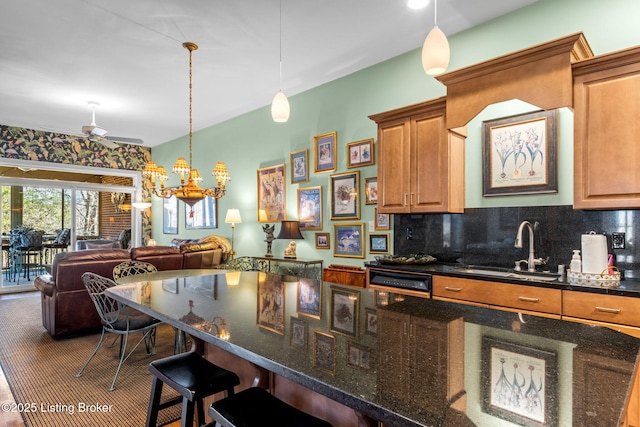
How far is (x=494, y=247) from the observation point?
3.08m

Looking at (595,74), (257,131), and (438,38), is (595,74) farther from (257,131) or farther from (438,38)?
(257,131)

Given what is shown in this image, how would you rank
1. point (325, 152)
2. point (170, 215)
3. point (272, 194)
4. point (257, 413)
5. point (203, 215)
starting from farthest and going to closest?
point (170, 215) → point (203, 215) → point (272, 194) → point (325, 152) → point (257, 413)

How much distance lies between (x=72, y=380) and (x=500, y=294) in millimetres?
3408

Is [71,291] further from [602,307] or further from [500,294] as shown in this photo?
[602,307]

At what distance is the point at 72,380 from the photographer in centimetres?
298

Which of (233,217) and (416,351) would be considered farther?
(233,217)

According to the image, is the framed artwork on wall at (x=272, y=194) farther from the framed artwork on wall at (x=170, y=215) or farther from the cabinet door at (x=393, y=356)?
the cabinet door at (x=393, y=356)

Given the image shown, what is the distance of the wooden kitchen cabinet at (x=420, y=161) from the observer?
311 centimetres

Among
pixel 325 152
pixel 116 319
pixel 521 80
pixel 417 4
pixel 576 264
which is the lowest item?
pixel 116 319

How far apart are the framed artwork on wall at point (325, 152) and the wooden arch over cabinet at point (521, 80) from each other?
1751 millimetres

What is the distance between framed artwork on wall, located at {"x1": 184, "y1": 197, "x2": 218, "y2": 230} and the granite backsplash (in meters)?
4.01

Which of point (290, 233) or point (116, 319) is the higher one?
point (290, 233)

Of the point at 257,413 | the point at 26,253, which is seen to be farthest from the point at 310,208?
the point at 26,253

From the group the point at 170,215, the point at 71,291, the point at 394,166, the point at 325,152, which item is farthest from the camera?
the point at 170,215
